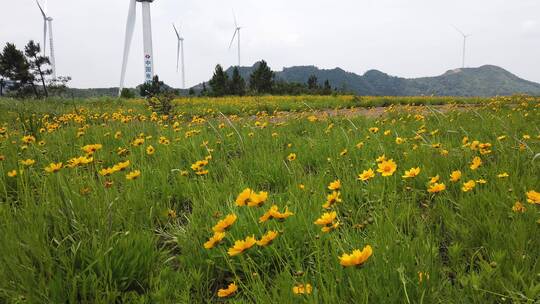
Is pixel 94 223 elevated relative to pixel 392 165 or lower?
lower

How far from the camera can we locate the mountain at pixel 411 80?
411 feet

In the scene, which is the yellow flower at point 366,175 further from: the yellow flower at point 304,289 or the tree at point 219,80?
the tree at point 219,80

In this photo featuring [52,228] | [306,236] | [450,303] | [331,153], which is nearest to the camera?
[450,303]

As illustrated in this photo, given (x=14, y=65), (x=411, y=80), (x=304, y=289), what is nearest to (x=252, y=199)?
(x=304, y=289)

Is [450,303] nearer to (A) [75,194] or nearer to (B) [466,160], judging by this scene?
(B) [466,160]

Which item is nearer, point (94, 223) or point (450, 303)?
point (450, 303)

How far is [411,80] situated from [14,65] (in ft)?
441

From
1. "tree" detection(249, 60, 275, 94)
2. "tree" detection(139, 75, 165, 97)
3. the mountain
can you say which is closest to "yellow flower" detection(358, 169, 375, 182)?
"tree" detection(139, 75, 165, 97)

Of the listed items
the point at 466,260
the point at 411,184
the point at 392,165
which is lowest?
the point at 466,260

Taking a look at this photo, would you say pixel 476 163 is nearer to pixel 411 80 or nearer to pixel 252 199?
pixel 252 199

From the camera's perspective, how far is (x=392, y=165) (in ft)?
5.06

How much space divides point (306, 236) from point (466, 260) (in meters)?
0.63

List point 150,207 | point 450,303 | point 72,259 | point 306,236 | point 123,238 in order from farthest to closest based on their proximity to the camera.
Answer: point 150,207 → point 306,236 → point 123,238 → point 72,259 → point 450,303

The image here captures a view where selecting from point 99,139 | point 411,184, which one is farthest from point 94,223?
point 99,139
